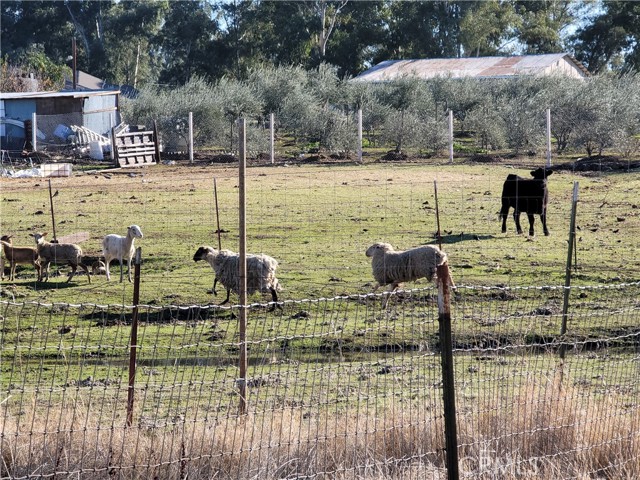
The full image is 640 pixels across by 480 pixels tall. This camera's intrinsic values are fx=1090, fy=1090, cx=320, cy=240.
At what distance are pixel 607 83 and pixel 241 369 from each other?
41577 mm

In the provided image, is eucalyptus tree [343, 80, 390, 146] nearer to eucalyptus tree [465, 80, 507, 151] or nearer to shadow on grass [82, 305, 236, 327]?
eucalyptus tree [465, 80, 507, 151]

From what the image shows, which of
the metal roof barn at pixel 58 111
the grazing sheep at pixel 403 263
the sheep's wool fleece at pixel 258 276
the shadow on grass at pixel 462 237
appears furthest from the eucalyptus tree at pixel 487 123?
the sheep's wool fleece at pixel 258 276

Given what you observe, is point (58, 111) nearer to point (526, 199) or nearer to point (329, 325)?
point (526, 199)

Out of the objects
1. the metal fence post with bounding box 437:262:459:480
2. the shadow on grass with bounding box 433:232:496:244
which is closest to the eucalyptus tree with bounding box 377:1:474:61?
the shadow on grass with bounding box 433:232:496:244

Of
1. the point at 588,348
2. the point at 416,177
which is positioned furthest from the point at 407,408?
the point at 416,177

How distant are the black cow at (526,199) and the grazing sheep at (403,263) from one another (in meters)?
6.37

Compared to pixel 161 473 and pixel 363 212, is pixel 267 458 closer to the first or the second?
pixel 161 473

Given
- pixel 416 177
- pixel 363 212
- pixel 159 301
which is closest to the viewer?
pixel 159 301

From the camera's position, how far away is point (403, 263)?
16.0 metres

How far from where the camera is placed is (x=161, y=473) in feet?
23.7

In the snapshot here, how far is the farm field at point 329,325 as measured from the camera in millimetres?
7637

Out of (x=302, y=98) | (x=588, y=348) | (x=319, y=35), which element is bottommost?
(x=588, y=348)

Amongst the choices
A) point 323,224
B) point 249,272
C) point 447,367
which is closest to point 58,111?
point 323,224

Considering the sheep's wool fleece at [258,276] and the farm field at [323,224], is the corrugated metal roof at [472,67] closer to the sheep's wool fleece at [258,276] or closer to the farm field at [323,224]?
the farm field at [323,224]
